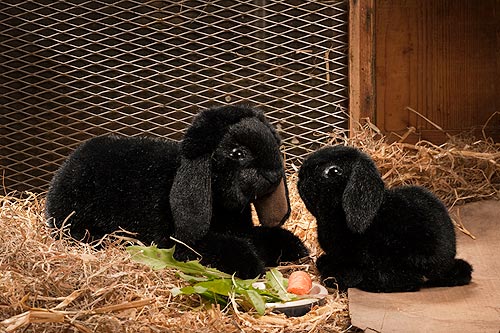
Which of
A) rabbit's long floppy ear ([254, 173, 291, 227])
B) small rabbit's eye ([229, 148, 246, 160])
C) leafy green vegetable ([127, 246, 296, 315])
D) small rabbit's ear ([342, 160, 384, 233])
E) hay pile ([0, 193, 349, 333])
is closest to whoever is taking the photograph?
hay pile ([0, 193, 349, 333])

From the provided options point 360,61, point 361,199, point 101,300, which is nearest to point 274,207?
point 361,199

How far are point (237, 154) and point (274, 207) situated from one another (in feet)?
0.88

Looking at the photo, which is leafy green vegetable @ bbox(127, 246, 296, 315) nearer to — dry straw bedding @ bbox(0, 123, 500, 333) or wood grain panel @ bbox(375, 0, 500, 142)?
dry straw bedding @ bbox(0, 123, 500, 333)

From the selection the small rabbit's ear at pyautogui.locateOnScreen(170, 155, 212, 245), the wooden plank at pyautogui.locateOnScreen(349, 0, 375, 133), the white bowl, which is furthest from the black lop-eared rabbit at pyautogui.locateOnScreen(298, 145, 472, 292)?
the wooden plank at pyautogui.locateOnScreen(349, 0, 375, 133)

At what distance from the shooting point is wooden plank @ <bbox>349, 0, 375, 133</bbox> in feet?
12.5

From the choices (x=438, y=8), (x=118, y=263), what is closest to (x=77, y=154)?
(x=118, y=263)

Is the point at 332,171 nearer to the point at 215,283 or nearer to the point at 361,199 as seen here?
the point at 361,199

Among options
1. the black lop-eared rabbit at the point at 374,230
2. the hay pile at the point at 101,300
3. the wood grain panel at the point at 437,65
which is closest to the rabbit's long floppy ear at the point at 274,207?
the black lop-eared rabbit at the point at 374,230

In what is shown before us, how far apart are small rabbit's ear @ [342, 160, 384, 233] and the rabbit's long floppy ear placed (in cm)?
30

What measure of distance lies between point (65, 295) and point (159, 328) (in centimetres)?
28

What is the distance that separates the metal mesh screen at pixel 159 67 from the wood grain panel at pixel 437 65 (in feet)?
0.74

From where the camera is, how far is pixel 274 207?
2.87 meters

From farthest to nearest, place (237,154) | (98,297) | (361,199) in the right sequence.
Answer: (237,154) < (361,199) < (98,297)

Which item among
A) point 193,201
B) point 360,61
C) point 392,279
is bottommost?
point 392,279
